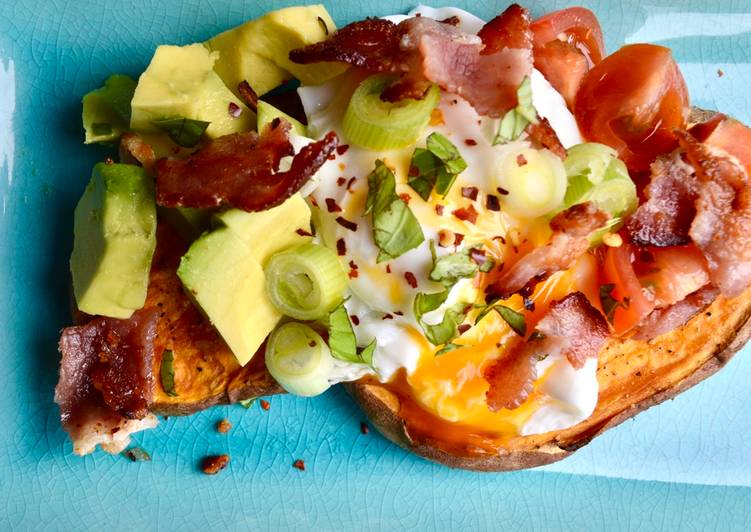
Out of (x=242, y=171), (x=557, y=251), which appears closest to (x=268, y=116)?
(x=242, y=171)

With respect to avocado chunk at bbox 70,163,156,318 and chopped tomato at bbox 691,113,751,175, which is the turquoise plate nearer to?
avocado chunk at bbox 70,163,156,318

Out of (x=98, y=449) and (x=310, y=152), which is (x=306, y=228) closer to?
(x=310, y=152)

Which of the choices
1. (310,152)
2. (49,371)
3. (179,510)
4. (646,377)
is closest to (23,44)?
(49,371)

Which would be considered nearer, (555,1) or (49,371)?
(49,371)

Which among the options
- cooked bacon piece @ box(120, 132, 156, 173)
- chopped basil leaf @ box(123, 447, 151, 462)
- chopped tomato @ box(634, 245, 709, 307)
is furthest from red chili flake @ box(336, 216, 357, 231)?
chopped basil leaf @ box(123, 447, 151, 462)

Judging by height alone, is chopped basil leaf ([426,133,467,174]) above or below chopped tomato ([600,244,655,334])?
above

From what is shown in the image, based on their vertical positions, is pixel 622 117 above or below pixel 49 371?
above

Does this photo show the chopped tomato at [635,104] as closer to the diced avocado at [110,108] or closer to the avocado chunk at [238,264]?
the avocado chunk at [238,264]
